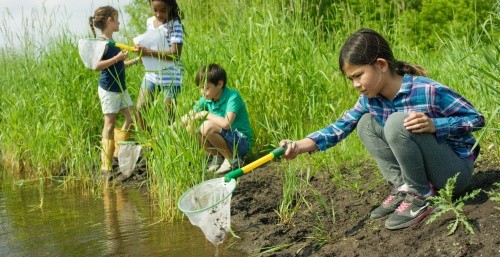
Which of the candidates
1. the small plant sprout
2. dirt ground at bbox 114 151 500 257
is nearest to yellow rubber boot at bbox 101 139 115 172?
dirt ground at bbox 114 151 500 257

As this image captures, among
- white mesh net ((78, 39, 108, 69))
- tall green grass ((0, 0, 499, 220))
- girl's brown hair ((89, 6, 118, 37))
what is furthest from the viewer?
girl's brown hair ((89, 6, 118, 37))

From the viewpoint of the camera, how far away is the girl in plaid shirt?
2.98 meters

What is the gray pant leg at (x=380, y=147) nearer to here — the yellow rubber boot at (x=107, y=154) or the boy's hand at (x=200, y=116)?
the boy's hand at (x=200, y=116)

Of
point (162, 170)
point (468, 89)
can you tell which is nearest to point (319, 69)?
point (468, 89)

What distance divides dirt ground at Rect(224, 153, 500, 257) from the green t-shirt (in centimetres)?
67

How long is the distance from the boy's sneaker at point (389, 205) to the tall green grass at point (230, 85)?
54 cm

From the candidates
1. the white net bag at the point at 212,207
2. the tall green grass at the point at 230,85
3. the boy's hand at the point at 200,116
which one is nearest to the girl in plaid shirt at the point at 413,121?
the white net bag at the point at 212,207

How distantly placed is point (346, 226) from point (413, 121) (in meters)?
0.76

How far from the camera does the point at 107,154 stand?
232 inches

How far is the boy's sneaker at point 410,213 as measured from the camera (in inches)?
120

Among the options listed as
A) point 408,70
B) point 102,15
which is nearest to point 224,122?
point 102,15

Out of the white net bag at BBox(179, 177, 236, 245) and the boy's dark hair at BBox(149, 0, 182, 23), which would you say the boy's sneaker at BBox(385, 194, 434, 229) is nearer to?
the white net bag at BBox(179, 177, 236, 245)

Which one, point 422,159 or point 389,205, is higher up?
point 422,159

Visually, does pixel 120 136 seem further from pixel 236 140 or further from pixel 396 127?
pixel 396 127
